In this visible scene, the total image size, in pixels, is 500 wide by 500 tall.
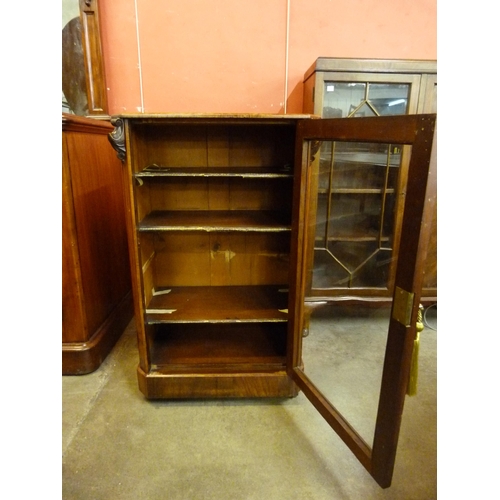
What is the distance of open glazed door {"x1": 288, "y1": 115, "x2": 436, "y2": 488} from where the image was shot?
3.81 feet

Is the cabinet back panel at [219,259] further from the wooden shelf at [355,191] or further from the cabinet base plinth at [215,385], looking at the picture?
the cabinet base plinth at [215,385]

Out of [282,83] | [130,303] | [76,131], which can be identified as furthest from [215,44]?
[130,303]

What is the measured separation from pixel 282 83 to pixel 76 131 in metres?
1.12

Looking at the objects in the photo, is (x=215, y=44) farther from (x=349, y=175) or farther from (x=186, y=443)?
(x=186, y=443)

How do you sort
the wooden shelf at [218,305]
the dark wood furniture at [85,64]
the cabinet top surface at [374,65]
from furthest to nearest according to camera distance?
1. the dark wood furniture at [85,64]
2. the cabinet top surface at [374,65]
3. the wooden shelf at [218,305]

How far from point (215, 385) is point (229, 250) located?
2.19ft

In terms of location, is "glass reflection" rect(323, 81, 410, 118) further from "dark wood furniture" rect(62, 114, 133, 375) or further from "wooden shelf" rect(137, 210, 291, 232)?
"dark wood furniture" rect(62, 114, 133, 375)

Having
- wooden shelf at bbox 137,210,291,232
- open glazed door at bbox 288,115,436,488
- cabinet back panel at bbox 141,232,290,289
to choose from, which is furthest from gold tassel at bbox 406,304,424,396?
cabinet back panel at bbox 141,232,290,289

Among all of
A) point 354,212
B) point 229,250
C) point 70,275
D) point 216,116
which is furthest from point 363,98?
point 70,275

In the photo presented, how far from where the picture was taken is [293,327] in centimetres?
150

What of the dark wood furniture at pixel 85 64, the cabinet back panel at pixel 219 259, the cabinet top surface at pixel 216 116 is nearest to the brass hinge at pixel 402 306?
the cabinet top surface at pixel 216 116

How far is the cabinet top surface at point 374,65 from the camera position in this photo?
1644mm

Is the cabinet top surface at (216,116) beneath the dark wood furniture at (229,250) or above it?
above

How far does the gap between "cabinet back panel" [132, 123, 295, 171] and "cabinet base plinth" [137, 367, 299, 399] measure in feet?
3.17
